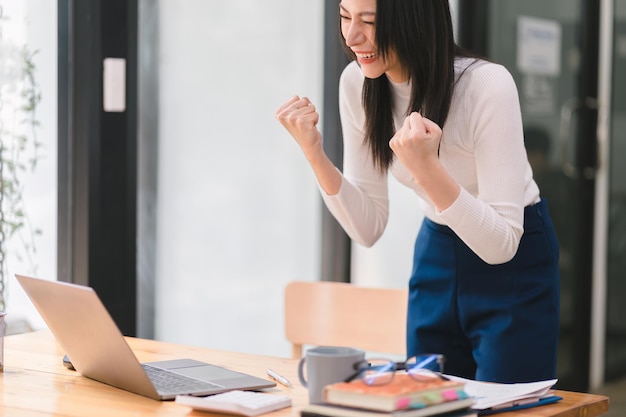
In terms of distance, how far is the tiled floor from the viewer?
4148 millimetres

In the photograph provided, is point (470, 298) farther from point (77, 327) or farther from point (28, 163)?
point (28, 163)

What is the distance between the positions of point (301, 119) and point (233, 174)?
1.50 m

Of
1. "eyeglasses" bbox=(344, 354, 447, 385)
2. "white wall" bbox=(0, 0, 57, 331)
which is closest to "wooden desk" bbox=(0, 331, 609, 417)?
"eyeglasses" bbox=(344, 354, 447, 385)

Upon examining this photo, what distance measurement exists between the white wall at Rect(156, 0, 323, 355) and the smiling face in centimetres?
134

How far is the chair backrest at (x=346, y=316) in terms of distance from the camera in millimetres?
2141

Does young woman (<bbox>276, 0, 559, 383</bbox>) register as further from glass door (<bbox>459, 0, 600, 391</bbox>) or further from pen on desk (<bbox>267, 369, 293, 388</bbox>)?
glass door (<bbox>459, 0, 600, 391</bbox>)

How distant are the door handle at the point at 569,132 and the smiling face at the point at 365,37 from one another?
255 cm

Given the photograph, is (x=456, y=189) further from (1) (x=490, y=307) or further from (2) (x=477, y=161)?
(1) (x=490, y=307)

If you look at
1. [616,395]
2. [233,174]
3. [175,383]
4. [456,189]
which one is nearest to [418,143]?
[456,189]

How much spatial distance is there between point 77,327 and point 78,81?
1362 millimetres

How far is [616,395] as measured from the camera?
446cm

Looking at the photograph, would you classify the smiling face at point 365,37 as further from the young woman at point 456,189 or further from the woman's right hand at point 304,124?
the woman's right hand at point 304,124

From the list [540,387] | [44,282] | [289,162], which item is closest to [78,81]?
[289,162]

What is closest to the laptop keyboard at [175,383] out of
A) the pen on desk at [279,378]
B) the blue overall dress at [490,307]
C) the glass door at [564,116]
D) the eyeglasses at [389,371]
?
the pen on desk at [279,378]
